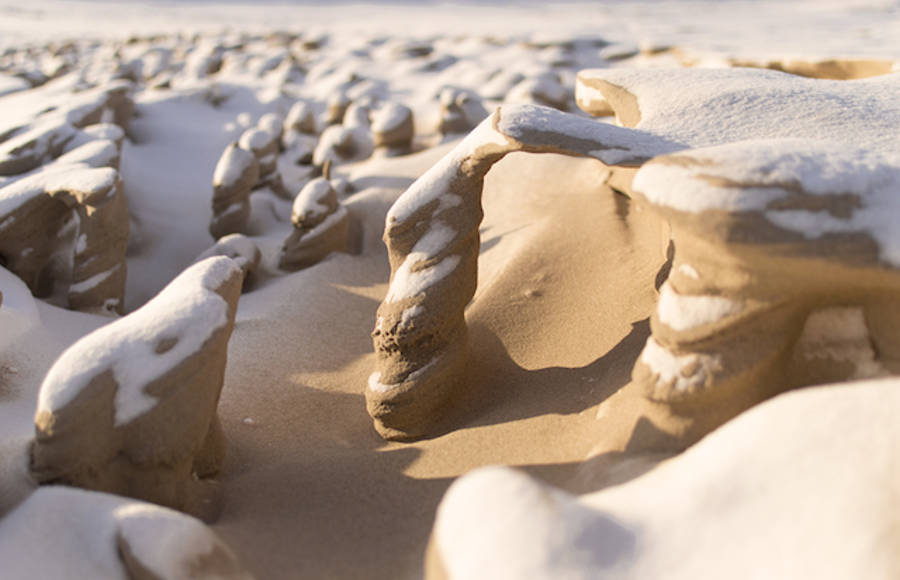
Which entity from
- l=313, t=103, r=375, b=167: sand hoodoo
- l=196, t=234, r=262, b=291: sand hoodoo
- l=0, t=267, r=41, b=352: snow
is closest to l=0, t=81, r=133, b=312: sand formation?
l=0, t=267, r=41, b=352: snow

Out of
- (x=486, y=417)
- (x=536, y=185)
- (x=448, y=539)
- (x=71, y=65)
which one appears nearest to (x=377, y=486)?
(x=486, y=417)

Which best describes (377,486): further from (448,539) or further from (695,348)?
(695,348)

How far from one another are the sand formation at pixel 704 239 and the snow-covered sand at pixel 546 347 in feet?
0.04

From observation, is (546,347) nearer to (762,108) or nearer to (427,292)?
(427,292)

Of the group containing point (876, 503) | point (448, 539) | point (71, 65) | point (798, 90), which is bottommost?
Result: point (71, 65)

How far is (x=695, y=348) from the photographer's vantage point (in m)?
2.56

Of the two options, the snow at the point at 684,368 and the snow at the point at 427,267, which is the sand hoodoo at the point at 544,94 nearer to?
the snow at the point at 427,267

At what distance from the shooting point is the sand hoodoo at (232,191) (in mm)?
7133

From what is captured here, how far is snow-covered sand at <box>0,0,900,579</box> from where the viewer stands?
2043mm

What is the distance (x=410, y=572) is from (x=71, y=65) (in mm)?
16392

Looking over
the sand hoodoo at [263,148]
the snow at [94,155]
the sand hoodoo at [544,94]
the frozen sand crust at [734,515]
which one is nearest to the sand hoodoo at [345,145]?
the sand hoodoo at [263,148]

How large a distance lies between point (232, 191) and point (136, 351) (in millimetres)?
4680

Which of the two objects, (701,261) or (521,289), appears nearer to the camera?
(701,261)

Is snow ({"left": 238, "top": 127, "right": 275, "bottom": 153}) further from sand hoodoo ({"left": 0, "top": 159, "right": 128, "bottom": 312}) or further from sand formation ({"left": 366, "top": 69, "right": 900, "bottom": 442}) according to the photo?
sand formation ({"left": 366, "top": 69, "right": 900, "bottom": 442})
